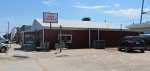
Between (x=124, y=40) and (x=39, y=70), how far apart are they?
16573 mm

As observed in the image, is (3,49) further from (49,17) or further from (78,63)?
(78,63)

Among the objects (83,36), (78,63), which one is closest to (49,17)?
(83,36)

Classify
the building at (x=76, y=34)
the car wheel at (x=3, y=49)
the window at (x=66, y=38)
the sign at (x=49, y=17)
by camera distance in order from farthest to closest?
the window at (x=66, y=38)
the building at (x=76, y=34)
the sign at (x=49, y=17)
the car wheel at (x=3, y=49)

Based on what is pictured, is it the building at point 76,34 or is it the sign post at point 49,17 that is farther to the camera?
the building at point 76,34

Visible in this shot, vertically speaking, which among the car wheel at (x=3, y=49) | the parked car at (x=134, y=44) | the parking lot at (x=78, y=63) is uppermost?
the parked car at (x=134, y=44)

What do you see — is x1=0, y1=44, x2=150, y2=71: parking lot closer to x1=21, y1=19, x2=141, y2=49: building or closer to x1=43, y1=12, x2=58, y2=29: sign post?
x1=43, y1=12, x2=58, y2=29: sign post

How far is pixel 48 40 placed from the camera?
36.0 m

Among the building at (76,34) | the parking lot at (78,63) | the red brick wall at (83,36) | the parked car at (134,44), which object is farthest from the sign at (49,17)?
the parking lot at (78,63)

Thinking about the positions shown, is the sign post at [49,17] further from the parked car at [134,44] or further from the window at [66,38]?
the parked car at [134,44]

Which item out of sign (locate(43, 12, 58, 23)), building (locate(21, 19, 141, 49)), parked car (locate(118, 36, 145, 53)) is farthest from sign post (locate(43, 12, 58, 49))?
parked car (locate(118, 36, 145, 53))

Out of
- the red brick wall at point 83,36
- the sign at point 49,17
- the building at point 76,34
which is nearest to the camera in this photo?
the sign at point 49,17

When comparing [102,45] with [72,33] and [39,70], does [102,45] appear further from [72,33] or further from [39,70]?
[39,70]

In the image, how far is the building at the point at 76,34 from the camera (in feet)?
118

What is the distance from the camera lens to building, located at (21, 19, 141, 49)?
36.0 metres
